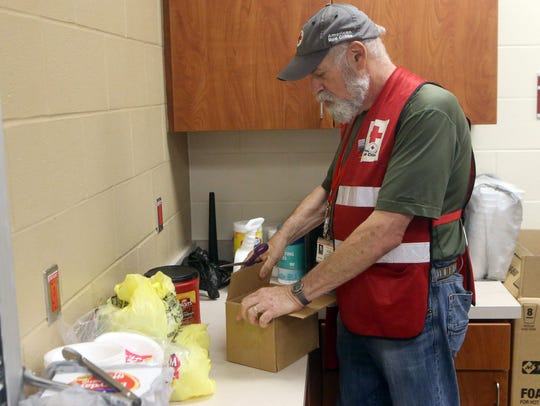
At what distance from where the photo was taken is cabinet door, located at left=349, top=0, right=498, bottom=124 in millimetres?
2367

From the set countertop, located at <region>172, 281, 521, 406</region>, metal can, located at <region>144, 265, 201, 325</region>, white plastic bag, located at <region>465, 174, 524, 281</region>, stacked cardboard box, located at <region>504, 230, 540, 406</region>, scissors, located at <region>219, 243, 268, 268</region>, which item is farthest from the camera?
white plastic bag, located at <region>465, 174, 524, 281</region>

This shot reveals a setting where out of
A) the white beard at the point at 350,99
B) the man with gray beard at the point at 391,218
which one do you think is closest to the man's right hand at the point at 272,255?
the man with gray beard at the point at 391,218

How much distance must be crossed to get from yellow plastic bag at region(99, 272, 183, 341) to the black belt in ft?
2.23

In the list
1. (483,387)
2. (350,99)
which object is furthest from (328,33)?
(483,387)

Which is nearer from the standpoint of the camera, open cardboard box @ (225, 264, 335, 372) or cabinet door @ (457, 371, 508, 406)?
open cardboard box @ (225, 264, 335, 372)

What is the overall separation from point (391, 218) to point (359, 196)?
14 centimetres

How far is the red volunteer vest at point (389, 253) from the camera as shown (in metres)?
1.73

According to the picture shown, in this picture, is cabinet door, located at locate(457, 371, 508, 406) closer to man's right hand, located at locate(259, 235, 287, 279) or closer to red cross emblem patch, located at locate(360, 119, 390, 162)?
man's right hand, located at locate(259, 235, 287, 279)

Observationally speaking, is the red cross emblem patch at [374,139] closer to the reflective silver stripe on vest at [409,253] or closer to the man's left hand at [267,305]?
the reflective silver stripe on vest at [409,253]

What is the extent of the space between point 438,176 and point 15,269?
0.98 metres

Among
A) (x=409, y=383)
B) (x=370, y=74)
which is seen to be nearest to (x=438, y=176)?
(x=370, y=74)

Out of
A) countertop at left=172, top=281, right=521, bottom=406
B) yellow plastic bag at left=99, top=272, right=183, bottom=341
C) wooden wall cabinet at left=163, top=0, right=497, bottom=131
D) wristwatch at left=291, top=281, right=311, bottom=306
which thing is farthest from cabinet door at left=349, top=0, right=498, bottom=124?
yellow plastic bag at left=99, top=272, right=183, bottom=341

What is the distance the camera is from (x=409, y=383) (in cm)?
177

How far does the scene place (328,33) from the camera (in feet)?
5.74
